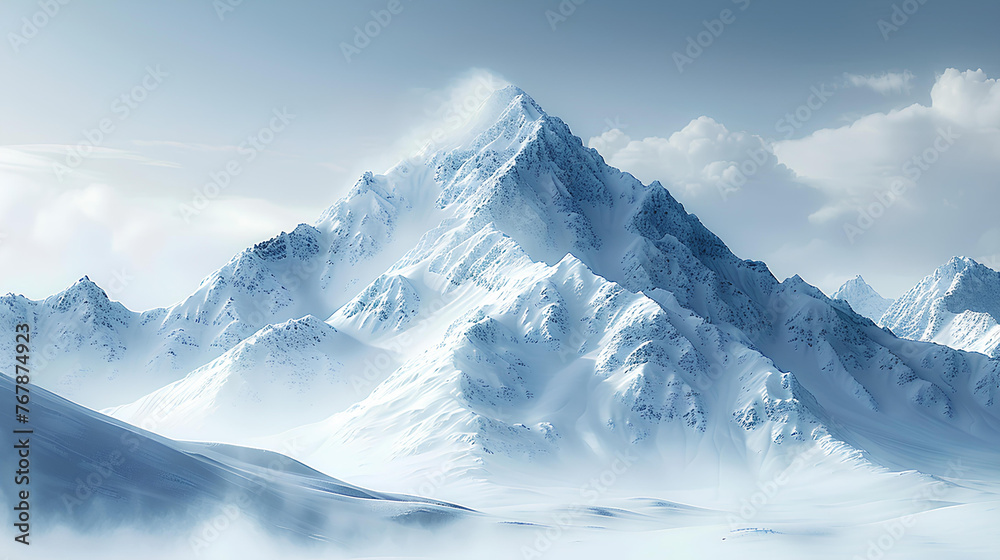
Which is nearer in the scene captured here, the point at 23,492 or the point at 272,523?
the point at 23,492

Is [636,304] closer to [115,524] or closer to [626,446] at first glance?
Result: [626,446]

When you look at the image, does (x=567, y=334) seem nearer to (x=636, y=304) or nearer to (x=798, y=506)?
(x=636, y=304)

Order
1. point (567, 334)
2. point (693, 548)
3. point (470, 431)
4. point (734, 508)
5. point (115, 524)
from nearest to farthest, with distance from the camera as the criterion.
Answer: point (115, 524) → point (693, 548) → point (734, 508) → point (470, 431) → point (567, 334)

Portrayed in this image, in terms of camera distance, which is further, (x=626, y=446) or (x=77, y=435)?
(x=626, y=446)

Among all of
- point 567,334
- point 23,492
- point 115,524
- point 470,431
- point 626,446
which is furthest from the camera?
point 567,334

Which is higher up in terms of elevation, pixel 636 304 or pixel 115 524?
pixel 636 304

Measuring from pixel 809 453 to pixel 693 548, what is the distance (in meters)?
103

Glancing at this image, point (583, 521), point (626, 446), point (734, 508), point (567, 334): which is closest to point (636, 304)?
point (567, 334)

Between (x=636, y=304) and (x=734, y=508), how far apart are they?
73532mm

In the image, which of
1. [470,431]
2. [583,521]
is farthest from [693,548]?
[470,431]

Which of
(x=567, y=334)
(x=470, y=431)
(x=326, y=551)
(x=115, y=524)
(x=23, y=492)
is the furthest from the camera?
(x=567, y=334)

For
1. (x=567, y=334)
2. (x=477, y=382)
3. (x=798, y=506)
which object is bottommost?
(x=798, y=506)

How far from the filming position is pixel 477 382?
167375mm

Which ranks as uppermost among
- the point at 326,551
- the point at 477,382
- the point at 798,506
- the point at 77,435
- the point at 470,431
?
the point at 477,382
